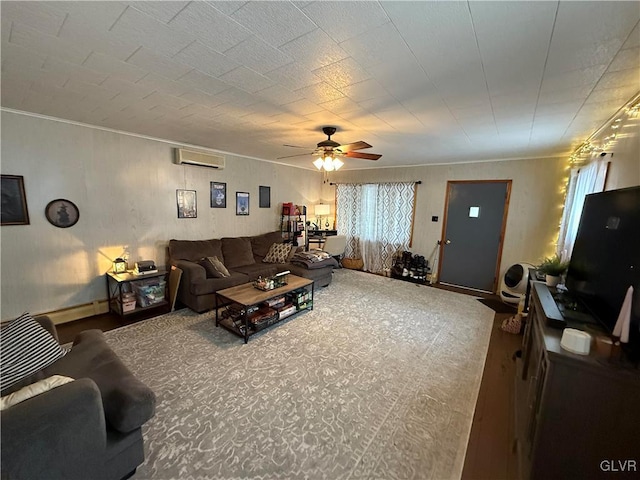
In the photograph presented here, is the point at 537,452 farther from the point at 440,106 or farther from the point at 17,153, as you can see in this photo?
the point at 17,153

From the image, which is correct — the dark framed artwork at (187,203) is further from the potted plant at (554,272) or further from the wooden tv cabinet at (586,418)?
the potted plant at (554,272)

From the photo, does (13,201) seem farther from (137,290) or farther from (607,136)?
(607,136)

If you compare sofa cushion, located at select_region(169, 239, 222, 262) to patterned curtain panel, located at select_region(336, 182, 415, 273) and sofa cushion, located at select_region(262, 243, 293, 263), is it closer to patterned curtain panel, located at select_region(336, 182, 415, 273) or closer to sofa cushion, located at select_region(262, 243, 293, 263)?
sofa cushion, located at select_region(262, 243, 293, 263)

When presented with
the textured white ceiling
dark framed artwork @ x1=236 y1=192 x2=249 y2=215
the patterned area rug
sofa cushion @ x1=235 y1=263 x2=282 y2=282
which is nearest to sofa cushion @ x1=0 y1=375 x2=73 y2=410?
the patterned area rug

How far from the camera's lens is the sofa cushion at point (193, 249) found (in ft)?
12.6

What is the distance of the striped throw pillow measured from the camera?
1.47 m

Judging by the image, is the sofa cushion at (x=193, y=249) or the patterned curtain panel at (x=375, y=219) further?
the patterned curtain panel at (x=375, y=219)

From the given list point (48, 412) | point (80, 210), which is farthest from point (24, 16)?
point (80, 210)

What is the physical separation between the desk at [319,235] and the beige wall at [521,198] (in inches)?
84.7

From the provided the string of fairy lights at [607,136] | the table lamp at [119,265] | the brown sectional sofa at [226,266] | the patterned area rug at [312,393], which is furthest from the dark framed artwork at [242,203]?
the string of fairy lights at [607,136]

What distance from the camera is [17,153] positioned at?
269 centimetres

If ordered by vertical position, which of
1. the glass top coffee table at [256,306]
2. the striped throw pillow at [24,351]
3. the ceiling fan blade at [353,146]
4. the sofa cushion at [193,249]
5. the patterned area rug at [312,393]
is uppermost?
the ceiling fan blade at [353,146]

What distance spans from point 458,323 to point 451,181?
2780 mm

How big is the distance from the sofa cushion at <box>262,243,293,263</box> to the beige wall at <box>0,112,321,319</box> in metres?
1.23
